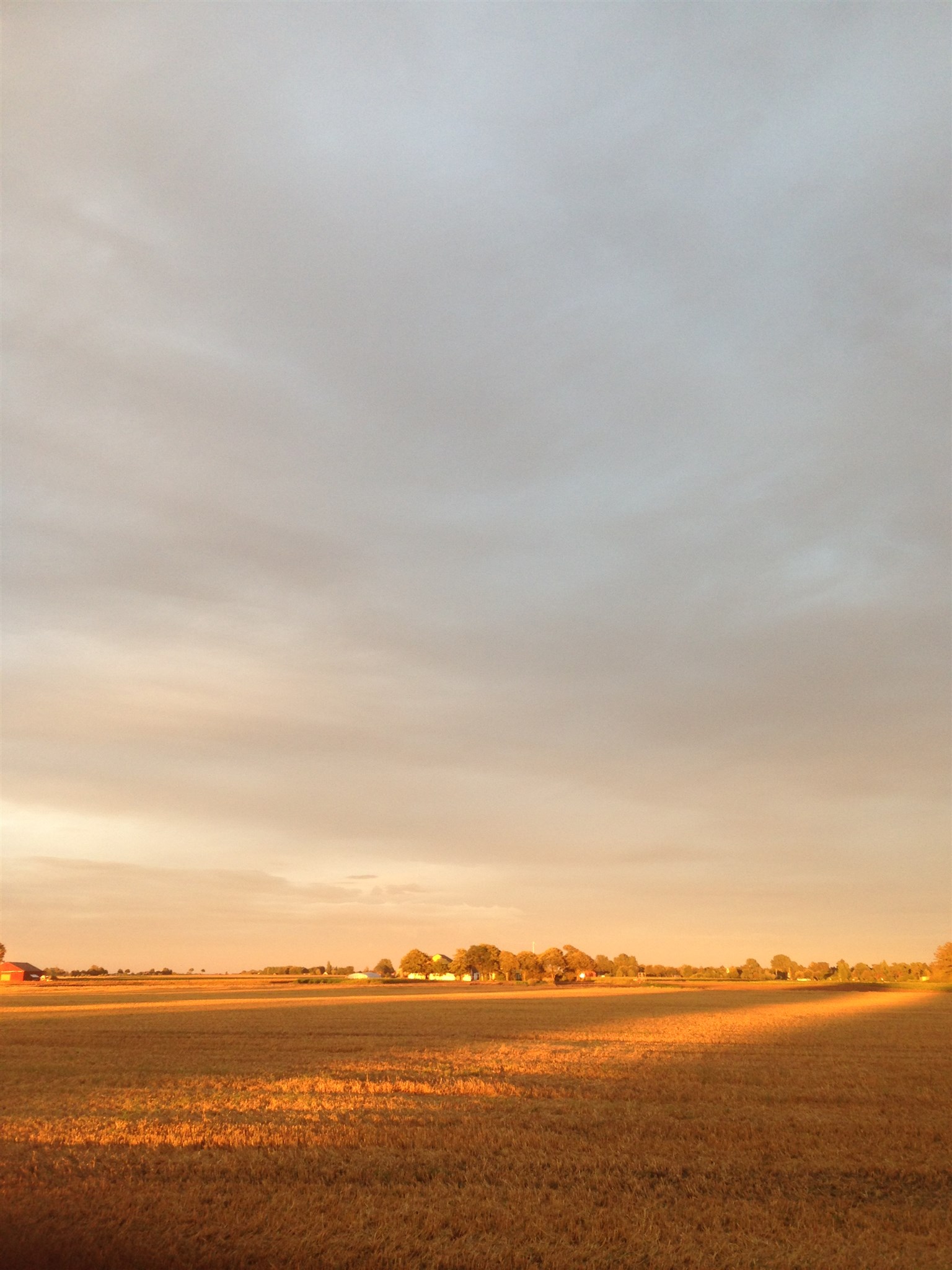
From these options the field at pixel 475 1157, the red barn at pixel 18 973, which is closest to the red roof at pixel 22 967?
the red barn at pixel 18 973

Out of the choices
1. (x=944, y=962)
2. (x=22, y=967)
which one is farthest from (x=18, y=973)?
(x=944, y=962)

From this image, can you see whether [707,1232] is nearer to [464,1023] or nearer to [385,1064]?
[385,1064]

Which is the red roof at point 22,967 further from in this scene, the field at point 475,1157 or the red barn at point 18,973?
the field at point 475,1157

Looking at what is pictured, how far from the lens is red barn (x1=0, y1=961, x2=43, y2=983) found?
175m

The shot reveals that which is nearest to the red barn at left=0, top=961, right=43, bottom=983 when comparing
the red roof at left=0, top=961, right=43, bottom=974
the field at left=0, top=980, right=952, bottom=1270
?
the red roof at left=0, top=961, right=43, bottom=974

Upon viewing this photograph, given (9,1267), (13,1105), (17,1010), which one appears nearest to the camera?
(9,1267)

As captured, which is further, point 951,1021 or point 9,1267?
point 951,1021

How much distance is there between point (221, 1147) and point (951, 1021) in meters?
49.7

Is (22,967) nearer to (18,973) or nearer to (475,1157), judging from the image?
(18,973)

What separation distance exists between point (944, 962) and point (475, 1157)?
196616 mm

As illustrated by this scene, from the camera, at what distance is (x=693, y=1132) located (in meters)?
16.7

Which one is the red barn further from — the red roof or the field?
the field

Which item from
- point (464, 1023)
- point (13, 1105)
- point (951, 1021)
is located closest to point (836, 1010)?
point (951, 1021)

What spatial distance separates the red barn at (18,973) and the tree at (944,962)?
567 feet
